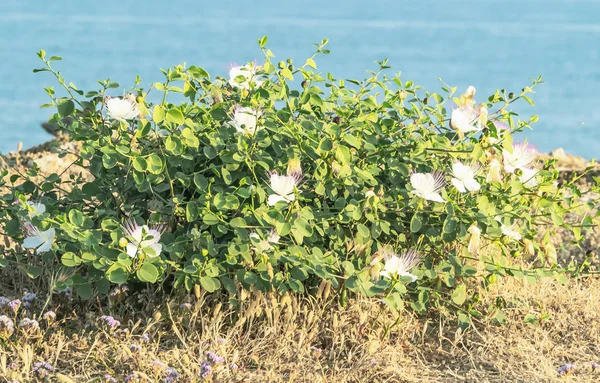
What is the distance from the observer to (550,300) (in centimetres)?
453

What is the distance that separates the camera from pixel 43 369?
3.50 m

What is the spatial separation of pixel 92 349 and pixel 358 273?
1257mm

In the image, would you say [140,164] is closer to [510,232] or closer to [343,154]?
[343,154]

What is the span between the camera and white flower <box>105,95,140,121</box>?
3.72 metres

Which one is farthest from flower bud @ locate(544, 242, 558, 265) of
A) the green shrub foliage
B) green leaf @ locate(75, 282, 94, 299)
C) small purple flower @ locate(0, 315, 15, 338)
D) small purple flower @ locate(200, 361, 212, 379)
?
small purple flower @ locate(0, 315, 15, 338)

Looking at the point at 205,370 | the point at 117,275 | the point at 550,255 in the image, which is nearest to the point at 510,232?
the point at 550,255

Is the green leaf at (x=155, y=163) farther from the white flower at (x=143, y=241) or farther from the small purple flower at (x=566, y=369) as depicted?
the small purple flower at (x=566, y=369)

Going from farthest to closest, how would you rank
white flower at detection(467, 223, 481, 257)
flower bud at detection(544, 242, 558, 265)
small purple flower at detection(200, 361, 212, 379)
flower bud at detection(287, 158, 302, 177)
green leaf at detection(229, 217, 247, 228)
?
flower bud at detection(544, 242, 558, 265), white flower at detection(467, 223, 481, 257), flower bud at detection(287, 158, 302, 177), green leaf at detection(229, 217, 247, 228), small purple flower at detection(200, 361, 212, 379)

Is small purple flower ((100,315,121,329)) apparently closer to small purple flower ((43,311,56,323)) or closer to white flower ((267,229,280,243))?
small purple flower ((43,311,56,323))

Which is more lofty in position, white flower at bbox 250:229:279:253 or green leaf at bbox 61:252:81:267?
white flower at bbox 250:229:279:253

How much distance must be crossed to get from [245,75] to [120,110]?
614mm

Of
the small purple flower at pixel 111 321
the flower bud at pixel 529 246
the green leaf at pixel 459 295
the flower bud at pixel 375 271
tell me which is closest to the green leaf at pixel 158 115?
the small purple flower at pixel 111 321

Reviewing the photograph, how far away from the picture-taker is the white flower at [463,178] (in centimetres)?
374

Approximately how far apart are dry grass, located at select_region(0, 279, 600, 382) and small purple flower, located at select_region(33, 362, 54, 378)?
0.14 ft
